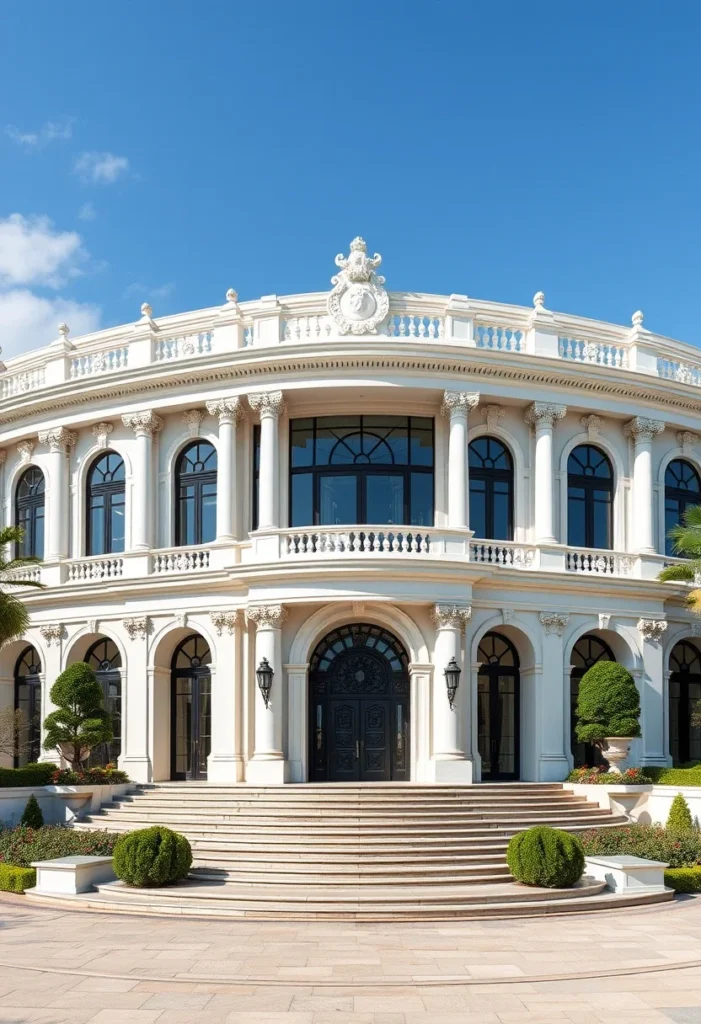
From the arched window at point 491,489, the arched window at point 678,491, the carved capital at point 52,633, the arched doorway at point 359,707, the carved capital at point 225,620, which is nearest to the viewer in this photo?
the arched doorway at point 359,707

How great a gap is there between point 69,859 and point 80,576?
1317 centimetres

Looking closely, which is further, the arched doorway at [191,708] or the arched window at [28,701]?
the arched window at [28,701]

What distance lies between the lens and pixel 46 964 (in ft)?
52.6

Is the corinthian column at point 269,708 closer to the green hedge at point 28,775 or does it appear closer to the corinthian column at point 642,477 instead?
the green hedge at point 28,775

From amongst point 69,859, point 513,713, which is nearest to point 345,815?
point 69,859

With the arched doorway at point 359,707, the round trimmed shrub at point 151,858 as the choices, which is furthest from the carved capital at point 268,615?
the round trimmed shrub at point 151,858

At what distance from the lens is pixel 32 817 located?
88.2 feet

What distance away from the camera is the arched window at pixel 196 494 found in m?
33.2

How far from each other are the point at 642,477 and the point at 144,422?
1521cm

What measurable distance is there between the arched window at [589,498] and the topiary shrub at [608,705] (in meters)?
5.01

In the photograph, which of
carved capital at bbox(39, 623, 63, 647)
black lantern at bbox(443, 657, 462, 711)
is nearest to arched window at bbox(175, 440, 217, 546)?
carved capital at bbox(39, 623, 63, 647)

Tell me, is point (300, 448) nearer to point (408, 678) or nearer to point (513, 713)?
point (408, 678)

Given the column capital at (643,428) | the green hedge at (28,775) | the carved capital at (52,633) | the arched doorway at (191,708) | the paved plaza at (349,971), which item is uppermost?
the column capital at (643,428)

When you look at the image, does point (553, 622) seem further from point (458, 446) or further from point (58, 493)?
point (58, 493)
